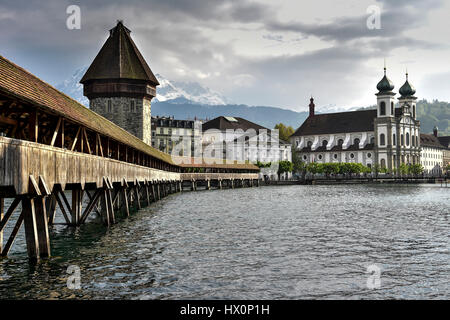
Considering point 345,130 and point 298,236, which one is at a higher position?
point 345,130

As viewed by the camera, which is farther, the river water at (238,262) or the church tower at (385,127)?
the church tower at (385,127)

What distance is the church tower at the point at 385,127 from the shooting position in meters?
142

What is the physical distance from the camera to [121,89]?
228 ft

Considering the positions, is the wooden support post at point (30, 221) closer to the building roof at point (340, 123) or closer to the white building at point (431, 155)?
the building roof at point (340, 123)

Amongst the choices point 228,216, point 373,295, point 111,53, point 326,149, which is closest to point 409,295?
point 373,295

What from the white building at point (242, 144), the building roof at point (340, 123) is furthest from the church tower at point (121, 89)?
the building roof at point (340, 123)

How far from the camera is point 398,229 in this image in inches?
1017

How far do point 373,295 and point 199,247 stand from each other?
852cm

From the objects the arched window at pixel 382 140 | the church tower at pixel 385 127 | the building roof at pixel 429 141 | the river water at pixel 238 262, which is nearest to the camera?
the river water at pixel 238 262

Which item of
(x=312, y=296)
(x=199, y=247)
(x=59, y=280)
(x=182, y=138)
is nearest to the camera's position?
(x=312, y=296)

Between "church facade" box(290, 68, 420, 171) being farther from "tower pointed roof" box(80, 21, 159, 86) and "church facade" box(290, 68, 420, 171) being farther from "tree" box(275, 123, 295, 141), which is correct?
"tower pointed roof" box(80, 21, 159, 86)

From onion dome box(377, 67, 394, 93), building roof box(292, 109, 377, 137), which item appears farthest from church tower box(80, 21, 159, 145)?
building roof box(292, 109, 377, 137)
